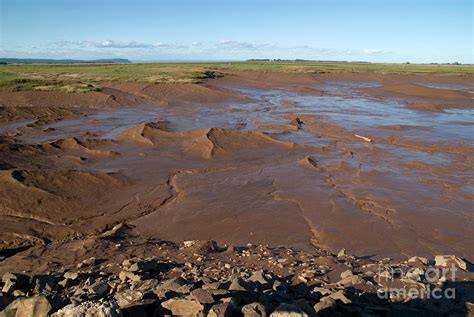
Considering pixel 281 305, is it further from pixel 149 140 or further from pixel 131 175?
pixel 149 140

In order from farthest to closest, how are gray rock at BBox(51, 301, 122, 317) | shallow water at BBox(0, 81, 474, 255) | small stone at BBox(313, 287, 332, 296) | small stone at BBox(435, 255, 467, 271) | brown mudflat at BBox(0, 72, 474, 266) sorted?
shallow water at BBox(0, 81, 474, 255) → brown mudflat at BBox(0, 72, 474, 266) → small stone at BBox(435, 255, 467, 271) → small stone at BBox(313, 287, 332, 296) → gray rock at BBox(51, 301, 122, 317)

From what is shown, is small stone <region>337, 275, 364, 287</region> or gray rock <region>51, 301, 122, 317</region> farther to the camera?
small stone <region>337, 275, 364, 287</region>

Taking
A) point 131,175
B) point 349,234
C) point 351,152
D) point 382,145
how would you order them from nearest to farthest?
1. point 349,234
2. point 131,175
3. point 351,152
4. point 382,145

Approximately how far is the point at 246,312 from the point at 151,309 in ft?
3.19

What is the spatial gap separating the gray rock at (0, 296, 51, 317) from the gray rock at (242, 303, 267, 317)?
180cm

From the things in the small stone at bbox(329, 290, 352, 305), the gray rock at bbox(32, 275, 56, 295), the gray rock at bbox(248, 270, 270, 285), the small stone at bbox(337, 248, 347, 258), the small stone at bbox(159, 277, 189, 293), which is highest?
the small stone at bbox(329, 290, 352, 305)

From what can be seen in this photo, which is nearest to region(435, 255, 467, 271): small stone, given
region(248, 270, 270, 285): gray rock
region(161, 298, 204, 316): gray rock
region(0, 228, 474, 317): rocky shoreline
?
region(0, 228, 474, 317): rocky shoreline

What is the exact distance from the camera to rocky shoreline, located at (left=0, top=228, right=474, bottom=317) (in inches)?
153

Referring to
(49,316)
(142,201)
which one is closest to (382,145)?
(142,201)

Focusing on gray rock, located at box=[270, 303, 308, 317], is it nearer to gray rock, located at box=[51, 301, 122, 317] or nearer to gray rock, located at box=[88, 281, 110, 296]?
gray rock, located at box=[51, 301, 122, 317]

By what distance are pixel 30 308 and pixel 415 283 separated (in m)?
4.20

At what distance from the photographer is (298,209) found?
895 cm

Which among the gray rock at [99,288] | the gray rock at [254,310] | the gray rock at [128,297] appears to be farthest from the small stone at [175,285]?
the gray rock at [254,310]

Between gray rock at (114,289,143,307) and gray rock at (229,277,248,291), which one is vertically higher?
gray rock at (229,277,248,291)
